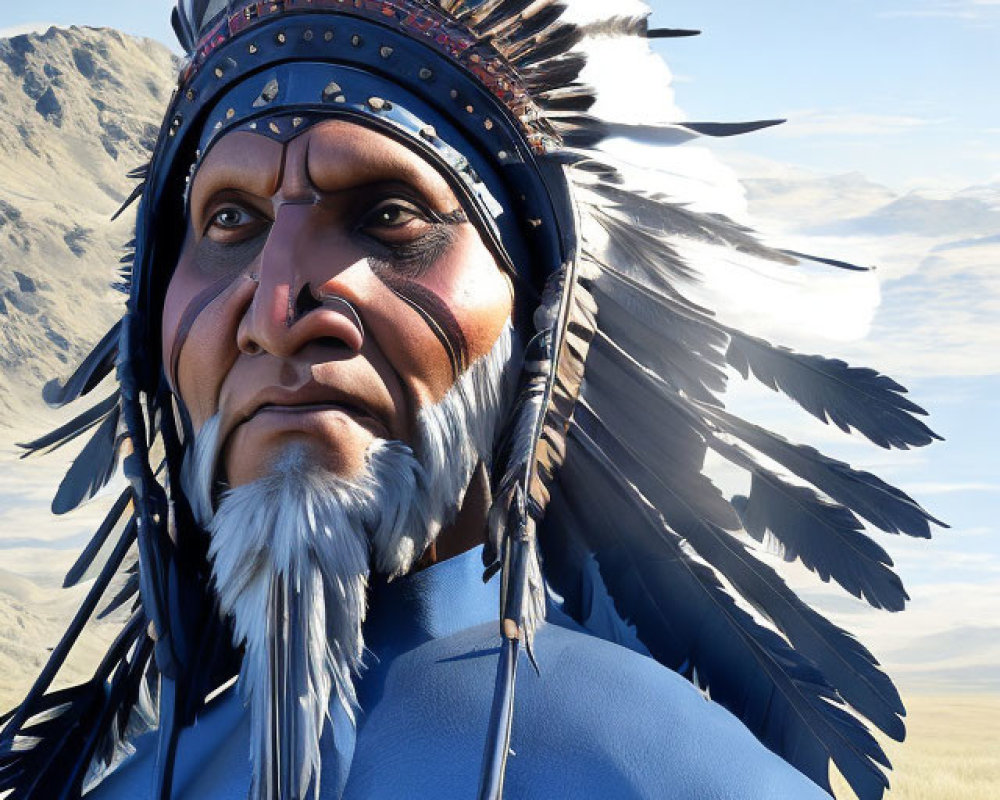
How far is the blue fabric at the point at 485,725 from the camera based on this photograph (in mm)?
2107

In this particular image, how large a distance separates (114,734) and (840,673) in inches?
52.9

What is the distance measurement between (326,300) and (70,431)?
97cm

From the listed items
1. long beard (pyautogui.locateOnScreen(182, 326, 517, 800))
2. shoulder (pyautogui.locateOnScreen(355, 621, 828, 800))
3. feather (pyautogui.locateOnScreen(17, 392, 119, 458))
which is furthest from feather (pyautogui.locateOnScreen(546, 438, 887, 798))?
feather (pyautogui.locateOnScreen(17, 392, 119, 458))

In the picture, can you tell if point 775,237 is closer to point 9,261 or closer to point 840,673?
point 840,673

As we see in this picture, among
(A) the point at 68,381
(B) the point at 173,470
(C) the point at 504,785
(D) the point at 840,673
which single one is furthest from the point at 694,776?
(A) the point at 68,381

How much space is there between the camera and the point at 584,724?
7.09 feet

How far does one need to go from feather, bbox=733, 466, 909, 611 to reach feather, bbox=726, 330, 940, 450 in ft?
0.47

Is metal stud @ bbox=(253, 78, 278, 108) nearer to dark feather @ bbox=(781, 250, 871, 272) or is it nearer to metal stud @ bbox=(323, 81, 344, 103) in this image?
metal stud @ bbox=(323, 81, 344, 103)

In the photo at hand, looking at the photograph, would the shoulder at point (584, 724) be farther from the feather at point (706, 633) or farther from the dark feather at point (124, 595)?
the dark feather at point (124, 595)

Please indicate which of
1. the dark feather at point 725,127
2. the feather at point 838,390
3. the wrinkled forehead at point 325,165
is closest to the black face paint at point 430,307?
the wrinkled forehead at point 325,165

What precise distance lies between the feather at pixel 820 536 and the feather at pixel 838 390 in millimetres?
144

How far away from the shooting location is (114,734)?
2.72 metres

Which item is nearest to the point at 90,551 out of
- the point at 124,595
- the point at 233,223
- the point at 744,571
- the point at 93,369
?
the point at 124,595

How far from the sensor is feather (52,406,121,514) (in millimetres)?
2854
